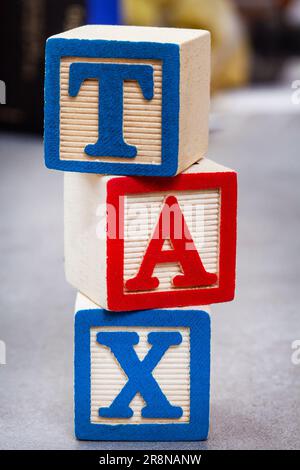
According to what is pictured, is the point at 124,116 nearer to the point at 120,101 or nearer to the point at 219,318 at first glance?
the point at 120,101

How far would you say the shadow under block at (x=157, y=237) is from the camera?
233 cm

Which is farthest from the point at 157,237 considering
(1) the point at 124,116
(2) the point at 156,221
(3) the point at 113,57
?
(3) the point at 113,57

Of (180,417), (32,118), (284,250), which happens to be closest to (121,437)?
(180,417)

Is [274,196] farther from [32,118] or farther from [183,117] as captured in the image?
[183,117]

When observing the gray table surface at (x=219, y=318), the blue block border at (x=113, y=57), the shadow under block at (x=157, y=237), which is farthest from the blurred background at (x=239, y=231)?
the blue block border at (x=113, y=57)

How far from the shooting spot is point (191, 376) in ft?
7.98

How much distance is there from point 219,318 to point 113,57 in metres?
1.30

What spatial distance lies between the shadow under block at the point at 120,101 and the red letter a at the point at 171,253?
12cm

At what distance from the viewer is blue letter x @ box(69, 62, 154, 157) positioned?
2.26 meters

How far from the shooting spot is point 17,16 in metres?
5.81

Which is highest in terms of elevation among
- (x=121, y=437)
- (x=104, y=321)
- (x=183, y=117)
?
(x=183, y=117)

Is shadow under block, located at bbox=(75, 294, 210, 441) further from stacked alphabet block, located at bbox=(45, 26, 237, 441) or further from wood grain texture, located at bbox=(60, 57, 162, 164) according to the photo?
wood grain texture, located at bbox=(60, 57, 162, 164)

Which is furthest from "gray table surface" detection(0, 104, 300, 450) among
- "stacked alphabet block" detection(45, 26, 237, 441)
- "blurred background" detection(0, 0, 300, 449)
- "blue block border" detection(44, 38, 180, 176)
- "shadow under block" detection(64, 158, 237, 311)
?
"blue block border" detection(44, 38, 180, 176)

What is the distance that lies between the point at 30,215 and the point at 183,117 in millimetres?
2286
